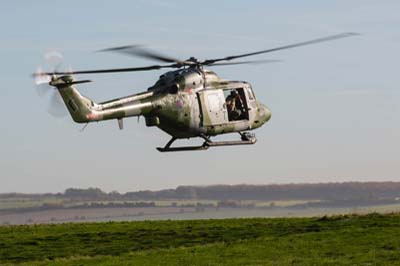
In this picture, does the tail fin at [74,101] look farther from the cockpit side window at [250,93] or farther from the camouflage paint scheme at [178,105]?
the cockpit side window at [250,93]

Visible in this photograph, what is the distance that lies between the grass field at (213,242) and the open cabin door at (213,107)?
24.2ft

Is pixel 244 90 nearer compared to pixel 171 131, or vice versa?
pixel 171 131

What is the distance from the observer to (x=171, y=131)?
47438 millimetres

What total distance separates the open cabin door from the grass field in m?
7.39

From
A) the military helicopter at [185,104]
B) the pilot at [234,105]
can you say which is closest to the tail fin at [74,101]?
the military helicopter at [185,104]

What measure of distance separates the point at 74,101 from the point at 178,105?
6.54 meters

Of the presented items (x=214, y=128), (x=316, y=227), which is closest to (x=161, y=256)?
(x=214, y=128)

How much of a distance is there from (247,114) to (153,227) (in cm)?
1676

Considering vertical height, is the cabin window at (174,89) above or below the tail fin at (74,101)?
above

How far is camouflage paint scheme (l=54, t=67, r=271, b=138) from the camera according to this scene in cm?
4328

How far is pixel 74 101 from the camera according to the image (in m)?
43.2

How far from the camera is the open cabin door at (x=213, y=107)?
48625mm

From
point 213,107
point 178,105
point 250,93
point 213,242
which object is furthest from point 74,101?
point 213,242

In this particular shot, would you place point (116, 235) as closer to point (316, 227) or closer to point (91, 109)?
point (316, 227)
